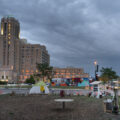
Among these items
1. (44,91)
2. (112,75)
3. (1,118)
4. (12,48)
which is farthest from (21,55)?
(1,118)

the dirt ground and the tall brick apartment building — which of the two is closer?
the dirt ground

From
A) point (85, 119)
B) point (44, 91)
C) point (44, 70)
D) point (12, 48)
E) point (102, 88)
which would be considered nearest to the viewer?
point (85, 119)

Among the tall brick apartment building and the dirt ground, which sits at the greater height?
the tall brick apartment building

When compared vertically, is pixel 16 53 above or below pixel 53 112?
above

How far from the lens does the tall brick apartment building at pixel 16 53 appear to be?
165375mm

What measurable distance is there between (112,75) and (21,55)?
113594 millimetres

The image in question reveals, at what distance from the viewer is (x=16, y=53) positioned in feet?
559

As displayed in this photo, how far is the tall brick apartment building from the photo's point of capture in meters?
165

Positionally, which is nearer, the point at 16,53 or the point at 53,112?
the point at 53,112

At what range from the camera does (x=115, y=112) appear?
1323 cm

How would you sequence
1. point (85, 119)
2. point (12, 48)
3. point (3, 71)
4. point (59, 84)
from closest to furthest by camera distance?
point (85, 119) → point (59, 84) → point (3, 71) → point (12, 48)

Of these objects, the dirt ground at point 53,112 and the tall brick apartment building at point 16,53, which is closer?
the dirt ground at point 53,112

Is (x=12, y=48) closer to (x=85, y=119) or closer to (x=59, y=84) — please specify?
(x=59, y=84)

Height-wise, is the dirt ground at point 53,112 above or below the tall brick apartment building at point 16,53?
below
